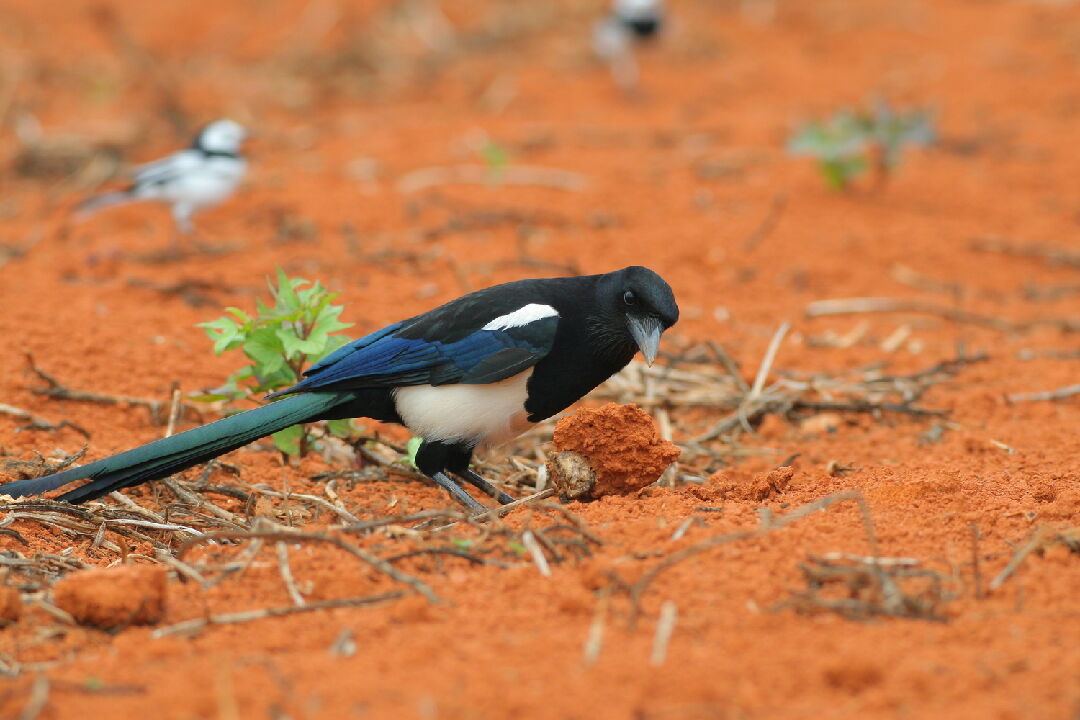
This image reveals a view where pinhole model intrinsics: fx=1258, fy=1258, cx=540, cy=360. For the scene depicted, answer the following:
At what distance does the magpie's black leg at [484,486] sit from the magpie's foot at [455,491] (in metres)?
0.05

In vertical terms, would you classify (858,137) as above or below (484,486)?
above

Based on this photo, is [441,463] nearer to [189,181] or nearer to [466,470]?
[466,470]

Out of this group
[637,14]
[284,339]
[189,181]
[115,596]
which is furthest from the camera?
[637,14]

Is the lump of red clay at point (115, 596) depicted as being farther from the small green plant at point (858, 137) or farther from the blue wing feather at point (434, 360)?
the small green plant at point (858, 137)

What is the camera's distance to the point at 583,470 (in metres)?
4.24

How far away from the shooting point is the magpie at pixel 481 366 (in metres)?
4.29

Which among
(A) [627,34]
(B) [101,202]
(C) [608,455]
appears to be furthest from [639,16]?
(C) [608,455]

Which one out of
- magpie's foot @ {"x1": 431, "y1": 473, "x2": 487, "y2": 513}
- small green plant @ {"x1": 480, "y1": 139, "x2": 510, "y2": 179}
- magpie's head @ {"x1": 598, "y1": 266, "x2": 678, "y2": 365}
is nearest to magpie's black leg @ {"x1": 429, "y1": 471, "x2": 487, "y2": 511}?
magpie's foot @ {"x1": 431, "y1": 473, "x2": 487, "y2": 513}

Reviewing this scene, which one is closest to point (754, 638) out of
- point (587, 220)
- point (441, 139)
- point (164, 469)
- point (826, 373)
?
point (164, 469)

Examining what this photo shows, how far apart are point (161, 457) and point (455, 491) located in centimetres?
103

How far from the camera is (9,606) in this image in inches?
127

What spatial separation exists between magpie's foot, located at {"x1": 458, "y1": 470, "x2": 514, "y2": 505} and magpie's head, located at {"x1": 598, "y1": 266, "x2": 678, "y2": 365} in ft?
2.41

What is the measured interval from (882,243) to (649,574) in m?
5.52

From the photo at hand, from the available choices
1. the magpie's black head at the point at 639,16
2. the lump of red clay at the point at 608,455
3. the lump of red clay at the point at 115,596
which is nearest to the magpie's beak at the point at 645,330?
the lump of red clay at the point at 608,455
